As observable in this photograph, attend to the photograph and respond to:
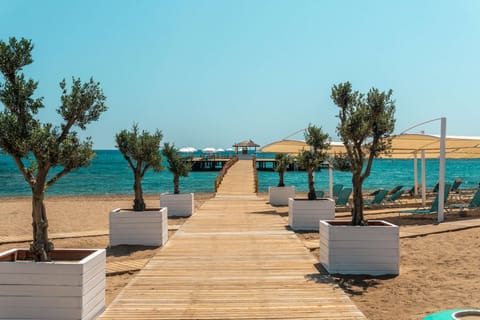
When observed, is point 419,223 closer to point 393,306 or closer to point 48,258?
point 393,306

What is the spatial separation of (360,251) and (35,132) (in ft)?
13.9

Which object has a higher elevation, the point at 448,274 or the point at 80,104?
the point at 80,104

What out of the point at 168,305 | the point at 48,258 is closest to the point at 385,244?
the point at 168,305

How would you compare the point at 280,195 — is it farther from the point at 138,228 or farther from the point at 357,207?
the point at 357,207

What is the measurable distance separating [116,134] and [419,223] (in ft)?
23.5

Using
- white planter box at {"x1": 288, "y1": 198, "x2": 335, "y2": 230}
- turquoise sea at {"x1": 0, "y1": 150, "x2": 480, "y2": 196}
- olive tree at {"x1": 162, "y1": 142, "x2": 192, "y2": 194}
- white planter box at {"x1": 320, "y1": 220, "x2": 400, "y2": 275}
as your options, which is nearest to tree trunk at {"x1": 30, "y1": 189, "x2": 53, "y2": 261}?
white planter box at {"x1": 320, "y1": 220, "x2": 400, "y2": 275}

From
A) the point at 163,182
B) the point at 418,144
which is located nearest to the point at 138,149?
the point at 418,144

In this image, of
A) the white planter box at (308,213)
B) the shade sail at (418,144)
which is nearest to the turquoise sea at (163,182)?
the shade sail at (418,144)

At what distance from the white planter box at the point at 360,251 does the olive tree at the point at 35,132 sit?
338 cm

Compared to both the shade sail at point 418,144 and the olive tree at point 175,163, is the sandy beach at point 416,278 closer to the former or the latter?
the shade sail at point 418,144

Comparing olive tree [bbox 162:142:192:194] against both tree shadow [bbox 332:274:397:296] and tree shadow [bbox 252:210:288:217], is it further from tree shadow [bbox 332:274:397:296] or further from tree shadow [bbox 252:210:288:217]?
tree shadow [bbox 332:274:397:296]

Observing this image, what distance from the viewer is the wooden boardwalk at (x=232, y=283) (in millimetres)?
4289

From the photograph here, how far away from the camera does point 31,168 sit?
4.63 m

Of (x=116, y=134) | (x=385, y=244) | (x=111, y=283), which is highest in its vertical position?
(x=116, y=134)
